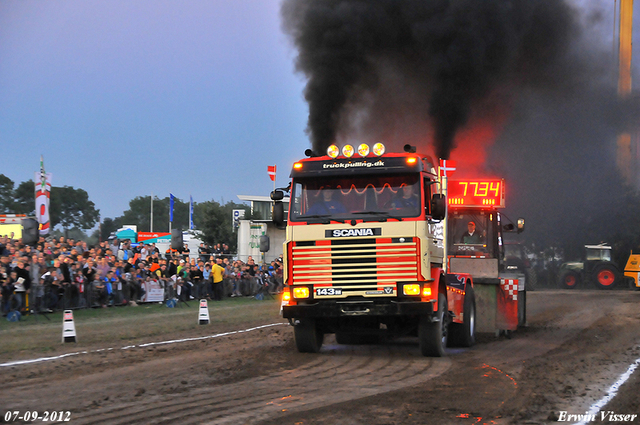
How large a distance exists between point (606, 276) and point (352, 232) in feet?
98.2

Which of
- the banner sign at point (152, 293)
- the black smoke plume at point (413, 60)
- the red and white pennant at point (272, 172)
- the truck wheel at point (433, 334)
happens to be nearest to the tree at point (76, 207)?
the red and white pennant at point (272, 172)

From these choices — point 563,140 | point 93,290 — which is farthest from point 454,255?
point 563,140

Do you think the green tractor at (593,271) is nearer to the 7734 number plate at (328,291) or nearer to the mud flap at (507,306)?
the mud flap at (507,306)

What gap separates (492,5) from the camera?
1975cm

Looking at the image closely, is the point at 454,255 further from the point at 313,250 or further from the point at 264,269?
the point at 264,269

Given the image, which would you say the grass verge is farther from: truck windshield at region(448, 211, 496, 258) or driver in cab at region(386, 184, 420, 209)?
driver in cab at region(386, 184, 420, 209)

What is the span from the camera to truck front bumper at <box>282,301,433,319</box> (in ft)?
34.8

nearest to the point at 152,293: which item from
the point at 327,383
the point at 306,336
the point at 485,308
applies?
the point at 485,308

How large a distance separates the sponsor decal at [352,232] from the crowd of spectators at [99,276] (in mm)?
10198

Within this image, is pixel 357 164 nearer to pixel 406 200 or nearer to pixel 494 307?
pixel 406 200

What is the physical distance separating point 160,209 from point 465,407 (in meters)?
111

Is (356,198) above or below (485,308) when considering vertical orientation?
above

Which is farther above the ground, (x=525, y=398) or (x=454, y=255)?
(x=454, y=255)

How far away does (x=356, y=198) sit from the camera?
11141 millimetres
